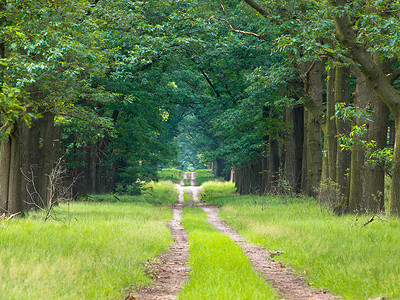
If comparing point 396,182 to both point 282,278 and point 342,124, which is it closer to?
point 342,124

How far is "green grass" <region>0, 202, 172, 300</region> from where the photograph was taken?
18.3ft

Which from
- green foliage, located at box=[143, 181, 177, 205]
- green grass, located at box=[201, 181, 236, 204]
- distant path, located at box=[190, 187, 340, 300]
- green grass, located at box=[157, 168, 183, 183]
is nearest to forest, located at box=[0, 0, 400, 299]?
distant path, located at box=[190, 187, 340, 300]

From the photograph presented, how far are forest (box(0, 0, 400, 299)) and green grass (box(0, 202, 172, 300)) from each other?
0.43m

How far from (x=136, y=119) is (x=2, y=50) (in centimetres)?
1766

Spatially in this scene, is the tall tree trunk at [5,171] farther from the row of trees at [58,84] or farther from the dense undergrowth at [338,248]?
the dense undergrowth at [338,248]

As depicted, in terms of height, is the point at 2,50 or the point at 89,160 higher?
the point at 2,50

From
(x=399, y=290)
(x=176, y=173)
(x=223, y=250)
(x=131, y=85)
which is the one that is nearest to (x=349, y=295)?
(x=399, y=290)

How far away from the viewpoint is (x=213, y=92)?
3334 cm

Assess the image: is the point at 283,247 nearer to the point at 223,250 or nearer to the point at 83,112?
the point at 223,250

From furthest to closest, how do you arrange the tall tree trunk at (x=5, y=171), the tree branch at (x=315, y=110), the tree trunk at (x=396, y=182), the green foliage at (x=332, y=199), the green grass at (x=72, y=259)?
1. the tree branch at (x=315, y=110)
2. the green foliage at (x=332, y=199)
3. the tall tree trunk at (x=5, y=171)
4. the tree trunk at (x=396, y=182)
5. the green grass at (x=72, y=259)

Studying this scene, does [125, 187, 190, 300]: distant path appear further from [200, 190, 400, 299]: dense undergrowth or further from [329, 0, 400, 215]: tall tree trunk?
[329, 0, 400, 215]: tall tree trunk

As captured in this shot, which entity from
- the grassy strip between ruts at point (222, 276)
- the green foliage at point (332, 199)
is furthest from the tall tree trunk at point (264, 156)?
the grassy strip between ruts at point (222, 276)

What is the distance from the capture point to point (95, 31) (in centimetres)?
1597

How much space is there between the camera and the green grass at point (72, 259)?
559 centimetres
